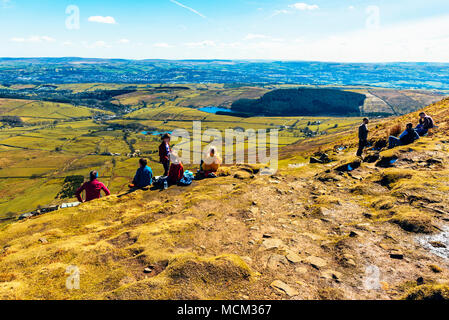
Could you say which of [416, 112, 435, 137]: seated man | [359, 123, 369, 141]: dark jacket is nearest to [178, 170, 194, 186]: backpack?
Answer: [359, 123, 369, 141]: dark jacket

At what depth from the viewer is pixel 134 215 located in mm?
14125

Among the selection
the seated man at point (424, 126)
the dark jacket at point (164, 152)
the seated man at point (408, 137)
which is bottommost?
the dark jacket at point (164, 152)

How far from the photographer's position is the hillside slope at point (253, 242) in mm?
7320

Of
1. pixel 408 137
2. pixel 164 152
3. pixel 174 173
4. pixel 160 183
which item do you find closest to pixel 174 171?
pixel 174 173

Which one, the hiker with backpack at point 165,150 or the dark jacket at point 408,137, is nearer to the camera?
the hiker with backpack at point 165,150

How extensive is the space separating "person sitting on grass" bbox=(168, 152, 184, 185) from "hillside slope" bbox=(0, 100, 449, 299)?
5.96 feet

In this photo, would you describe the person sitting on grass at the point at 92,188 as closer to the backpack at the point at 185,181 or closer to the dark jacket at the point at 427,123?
the backpack at the point at 185,181

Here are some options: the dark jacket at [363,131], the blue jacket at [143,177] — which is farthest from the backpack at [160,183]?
the dark jacket at [363,131]

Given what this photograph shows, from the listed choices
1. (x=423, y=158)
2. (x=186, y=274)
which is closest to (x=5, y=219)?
(x=186, y=274)

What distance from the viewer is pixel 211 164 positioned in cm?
2073

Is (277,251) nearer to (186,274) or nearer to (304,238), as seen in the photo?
(304,238)

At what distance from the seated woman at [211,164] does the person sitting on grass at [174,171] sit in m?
2.40

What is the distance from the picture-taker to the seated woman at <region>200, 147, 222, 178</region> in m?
20.2

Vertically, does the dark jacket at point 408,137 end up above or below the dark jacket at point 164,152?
above
